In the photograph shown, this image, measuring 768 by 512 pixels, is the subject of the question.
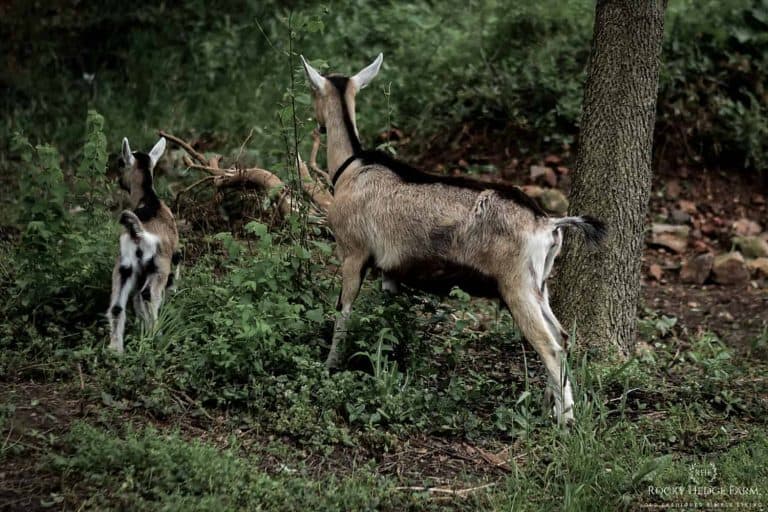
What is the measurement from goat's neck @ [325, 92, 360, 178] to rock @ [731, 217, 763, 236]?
5.04 m

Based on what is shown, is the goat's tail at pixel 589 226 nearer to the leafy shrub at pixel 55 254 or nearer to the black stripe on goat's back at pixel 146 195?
the black stripe on goat's back at pixel 146 195

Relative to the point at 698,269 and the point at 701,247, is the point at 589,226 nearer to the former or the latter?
the point at 698,269

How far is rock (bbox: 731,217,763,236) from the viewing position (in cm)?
945

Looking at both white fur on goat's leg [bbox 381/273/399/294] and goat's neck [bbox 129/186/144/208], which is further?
goat's neck [bbox 129/186/144/208]

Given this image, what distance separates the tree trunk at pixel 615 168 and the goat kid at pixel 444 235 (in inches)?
33.8

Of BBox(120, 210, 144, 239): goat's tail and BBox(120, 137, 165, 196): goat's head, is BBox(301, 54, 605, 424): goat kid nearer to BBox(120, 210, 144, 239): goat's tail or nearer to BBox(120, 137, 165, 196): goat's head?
BBox(120, 210, 144, 239): goat's tail

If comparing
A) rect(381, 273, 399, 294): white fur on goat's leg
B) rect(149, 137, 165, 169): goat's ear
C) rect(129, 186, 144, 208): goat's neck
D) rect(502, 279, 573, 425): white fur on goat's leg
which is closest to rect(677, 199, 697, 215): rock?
rect(381, 273, 399, 294): white fur on goat's leg

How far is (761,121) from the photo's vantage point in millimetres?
9844

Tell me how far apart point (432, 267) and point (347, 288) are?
0.63 meters

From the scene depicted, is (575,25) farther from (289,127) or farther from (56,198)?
(56,198)

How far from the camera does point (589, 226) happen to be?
5.61 m

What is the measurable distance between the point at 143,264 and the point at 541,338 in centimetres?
275

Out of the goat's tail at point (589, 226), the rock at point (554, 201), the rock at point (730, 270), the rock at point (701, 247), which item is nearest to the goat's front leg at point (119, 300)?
the goat's tail at point (589, 226)

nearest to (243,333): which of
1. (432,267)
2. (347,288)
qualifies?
(347,288)
